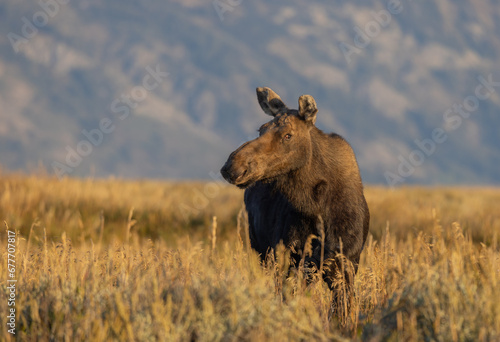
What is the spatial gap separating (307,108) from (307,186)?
881mm

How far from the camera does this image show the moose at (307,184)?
6.81 meters

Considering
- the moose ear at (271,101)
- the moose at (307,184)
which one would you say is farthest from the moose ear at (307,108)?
the moose ear at (271,101)

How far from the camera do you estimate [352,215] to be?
7168 millimetres

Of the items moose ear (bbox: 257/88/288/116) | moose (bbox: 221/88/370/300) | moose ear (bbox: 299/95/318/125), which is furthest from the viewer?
moose ear (bbox: 257/88/288/116)

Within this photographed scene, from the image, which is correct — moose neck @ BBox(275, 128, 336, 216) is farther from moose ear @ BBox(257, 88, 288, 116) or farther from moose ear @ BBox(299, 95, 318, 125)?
moose ear @ BBox(257, 88, 288, 116)

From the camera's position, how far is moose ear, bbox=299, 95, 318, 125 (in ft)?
22.8

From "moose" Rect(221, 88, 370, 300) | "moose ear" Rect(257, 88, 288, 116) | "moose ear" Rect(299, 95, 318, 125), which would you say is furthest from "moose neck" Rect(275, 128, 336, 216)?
"moose ear" Rect(257, 88, 288, 116)

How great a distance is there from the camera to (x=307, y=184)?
714 centimetres

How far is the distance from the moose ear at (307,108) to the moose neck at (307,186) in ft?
1.38

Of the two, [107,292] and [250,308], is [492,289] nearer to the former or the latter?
[250,308]

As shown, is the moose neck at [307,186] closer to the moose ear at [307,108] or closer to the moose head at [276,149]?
the moose head at [276,149]

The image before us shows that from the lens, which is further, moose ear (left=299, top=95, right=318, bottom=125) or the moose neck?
the moose neck

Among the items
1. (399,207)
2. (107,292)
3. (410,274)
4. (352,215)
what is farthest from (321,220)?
(399,207)

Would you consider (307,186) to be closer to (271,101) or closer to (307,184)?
(307,184)
